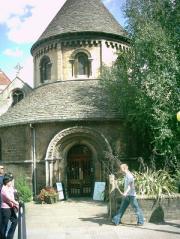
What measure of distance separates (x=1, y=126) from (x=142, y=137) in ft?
26.7

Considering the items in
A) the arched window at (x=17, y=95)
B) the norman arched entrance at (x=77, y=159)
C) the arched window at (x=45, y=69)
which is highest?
the arched window at (x=45, y=69)

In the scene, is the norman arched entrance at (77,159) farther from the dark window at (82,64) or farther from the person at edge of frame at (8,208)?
the person at edge of frame at (8,208)

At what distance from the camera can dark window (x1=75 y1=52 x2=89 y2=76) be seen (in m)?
25.9

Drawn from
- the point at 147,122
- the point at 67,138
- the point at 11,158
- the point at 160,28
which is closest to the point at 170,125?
the point at 147,122

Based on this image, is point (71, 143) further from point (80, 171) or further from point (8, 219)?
point (8, 219)

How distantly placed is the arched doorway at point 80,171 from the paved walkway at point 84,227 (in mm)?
5065

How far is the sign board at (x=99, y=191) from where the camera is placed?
19755 mm

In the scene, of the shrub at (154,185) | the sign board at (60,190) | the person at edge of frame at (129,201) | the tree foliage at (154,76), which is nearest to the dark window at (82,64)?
the tree foliage at (154,76)

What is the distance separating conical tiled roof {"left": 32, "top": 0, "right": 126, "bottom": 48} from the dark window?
164cm

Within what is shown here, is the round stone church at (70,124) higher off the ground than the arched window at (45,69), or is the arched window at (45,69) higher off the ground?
the arched window at (45,69)

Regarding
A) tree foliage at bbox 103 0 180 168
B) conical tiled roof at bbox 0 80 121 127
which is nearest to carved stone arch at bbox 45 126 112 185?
conical tiled roof at bbox 0 80 121 127

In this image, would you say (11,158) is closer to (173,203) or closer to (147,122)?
(147,122)

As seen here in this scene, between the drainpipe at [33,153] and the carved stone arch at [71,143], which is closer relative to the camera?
the carved stone arch at [71,143]

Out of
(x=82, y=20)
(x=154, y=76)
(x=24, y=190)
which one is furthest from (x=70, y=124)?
(x=82, y=20)
